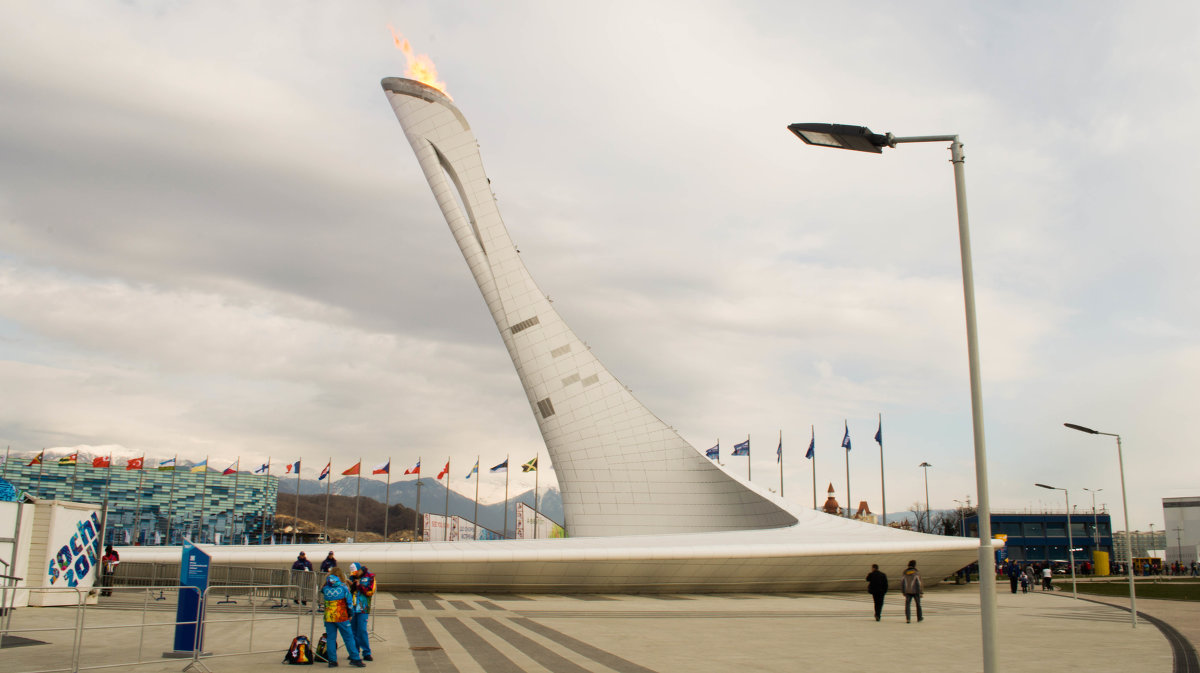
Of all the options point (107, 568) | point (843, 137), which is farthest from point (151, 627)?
point (843, 137)

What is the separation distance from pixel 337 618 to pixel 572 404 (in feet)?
73.6

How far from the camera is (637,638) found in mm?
12156

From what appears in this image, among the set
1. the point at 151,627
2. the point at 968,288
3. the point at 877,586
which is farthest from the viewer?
the point at 877,586

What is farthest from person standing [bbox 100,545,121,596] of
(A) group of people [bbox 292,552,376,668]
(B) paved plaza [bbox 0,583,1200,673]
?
(A) group of people [bbox 292,552,376,668]

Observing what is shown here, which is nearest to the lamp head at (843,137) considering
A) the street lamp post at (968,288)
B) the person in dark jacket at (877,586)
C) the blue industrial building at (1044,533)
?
the street lamp post at (968,288)

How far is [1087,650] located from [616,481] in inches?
796

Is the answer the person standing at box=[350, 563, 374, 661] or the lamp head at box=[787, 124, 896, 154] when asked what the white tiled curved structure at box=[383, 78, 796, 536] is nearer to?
the person standing at box=[350, 563, 374, 661]

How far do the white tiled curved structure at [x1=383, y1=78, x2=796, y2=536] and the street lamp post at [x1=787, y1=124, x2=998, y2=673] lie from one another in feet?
75.4

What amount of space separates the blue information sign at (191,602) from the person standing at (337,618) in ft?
4.44

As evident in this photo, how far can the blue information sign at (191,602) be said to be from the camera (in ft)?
30.1

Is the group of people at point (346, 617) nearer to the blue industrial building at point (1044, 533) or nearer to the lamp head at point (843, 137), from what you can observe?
the lamp head at point (843, 137)

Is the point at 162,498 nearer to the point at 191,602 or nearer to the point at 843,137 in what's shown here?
the point at 191,602

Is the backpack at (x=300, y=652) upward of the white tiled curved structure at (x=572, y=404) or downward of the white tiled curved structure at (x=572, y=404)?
downward

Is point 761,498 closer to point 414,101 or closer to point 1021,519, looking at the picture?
point 414,101
